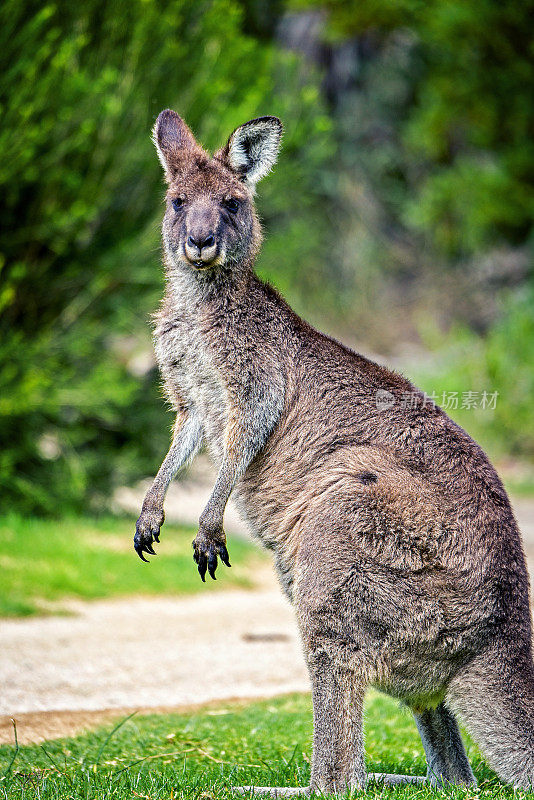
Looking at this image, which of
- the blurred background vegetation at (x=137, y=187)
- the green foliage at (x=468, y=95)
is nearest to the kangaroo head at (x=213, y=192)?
the blurred background vegetation at (x=137, y=187)

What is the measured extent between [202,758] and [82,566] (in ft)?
15.5

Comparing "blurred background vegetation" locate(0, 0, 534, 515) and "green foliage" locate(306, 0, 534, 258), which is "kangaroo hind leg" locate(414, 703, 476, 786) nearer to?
"blurred background vegetation" locate(0, 0, 534, 515)

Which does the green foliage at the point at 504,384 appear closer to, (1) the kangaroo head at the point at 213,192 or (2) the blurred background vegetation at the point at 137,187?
(2) the blurred background vegetation at the point at 137,187

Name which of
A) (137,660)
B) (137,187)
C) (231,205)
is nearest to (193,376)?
(231,205)

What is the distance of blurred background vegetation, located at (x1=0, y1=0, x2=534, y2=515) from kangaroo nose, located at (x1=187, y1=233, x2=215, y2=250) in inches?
118

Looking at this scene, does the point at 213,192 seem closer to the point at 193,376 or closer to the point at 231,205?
the point at 231,205

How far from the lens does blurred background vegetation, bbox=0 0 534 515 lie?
33.8ft

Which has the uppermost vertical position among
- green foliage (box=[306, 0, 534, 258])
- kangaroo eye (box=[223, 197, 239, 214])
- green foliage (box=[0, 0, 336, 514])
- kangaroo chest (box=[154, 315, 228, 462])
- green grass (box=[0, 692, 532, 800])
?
green foliage (box=[306, 0, 534, 258])

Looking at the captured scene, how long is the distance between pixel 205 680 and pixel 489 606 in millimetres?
3432

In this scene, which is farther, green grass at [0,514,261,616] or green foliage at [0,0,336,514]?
green foliage at [0,0,336,514]

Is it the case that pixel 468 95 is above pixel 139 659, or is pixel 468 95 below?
above

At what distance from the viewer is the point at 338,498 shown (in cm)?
417

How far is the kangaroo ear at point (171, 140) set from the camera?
5195mm

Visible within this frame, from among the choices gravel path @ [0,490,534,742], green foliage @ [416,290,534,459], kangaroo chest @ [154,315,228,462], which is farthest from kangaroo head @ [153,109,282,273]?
green foliage @ [416,290,534,459]
